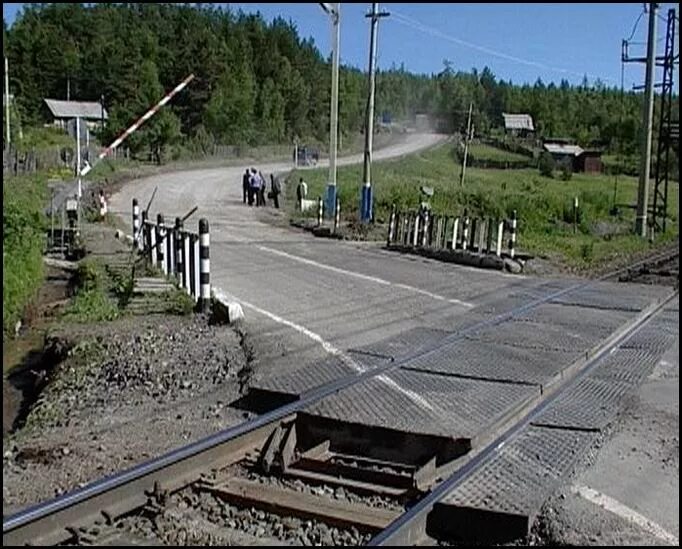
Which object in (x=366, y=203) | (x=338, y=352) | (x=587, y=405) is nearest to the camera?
(x=587, y=405)

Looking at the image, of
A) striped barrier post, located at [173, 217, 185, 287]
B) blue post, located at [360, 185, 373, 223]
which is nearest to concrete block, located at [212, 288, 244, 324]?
striped barrier post, located at [173, 217, 185, 287]

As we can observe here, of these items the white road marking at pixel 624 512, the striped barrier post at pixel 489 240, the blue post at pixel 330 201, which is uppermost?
the blue post at pixel 330 201

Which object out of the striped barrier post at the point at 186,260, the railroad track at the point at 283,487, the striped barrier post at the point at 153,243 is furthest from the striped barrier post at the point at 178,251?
the railroad track at the point at 283,487

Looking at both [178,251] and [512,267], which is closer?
[178,251]

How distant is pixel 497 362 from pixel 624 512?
3.03 m

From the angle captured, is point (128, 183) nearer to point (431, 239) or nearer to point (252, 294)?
point (431, 239)

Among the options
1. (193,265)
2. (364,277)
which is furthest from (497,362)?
(364,277)

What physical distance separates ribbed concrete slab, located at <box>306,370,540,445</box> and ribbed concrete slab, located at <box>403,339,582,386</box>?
0.23 metres

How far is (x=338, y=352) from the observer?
313 inches

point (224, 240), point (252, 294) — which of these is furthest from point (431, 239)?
point (252, 294)

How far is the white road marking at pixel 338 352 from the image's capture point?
6.08 metres

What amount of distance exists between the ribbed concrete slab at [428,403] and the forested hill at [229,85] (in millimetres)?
9604

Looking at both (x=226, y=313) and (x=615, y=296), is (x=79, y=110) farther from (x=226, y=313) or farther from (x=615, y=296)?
(x=226, y=313)

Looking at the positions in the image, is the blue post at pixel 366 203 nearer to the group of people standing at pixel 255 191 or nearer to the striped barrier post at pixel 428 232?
the striped barrier post at pixel 428 232
